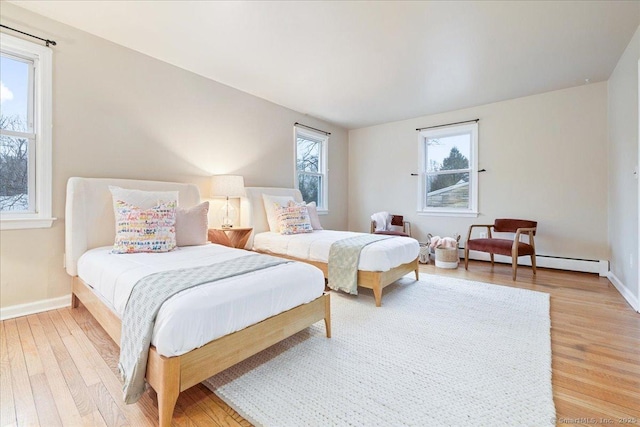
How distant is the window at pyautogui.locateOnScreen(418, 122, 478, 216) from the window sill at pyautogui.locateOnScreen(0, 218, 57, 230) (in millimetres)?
5009

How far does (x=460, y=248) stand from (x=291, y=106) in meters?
3.65

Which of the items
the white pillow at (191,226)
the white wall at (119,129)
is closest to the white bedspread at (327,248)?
the white pillow at (191,226)

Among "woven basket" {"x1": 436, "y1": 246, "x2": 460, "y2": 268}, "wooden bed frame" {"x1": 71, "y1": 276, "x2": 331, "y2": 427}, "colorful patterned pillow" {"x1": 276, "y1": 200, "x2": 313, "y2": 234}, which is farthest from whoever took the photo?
"woven basket" {"x1": 436, "y1": 246, "x2": 460, "y2": 268}

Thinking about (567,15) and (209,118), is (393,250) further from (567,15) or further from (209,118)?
(209,118)

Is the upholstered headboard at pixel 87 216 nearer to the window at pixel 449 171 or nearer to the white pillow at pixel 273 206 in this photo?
the white pillow at pixel 273 206

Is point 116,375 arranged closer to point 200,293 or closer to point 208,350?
point 208,350

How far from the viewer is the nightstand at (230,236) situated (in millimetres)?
3256

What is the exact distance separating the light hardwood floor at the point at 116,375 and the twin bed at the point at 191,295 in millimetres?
176

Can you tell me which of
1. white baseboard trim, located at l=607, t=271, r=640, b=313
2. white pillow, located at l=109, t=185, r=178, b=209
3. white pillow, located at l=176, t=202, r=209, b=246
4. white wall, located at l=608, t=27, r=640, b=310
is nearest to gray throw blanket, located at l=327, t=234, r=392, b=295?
white pillow, located at l=176, t=202, r=209, b=246

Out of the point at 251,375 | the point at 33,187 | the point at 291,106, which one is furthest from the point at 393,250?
the point at 33,187

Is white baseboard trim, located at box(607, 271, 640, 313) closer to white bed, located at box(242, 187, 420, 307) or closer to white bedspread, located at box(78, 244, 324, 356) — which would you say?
white bed, located at box(242, 187, 420, 307)

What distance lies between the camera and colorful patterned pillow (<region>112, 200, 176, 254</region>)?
2279 mm

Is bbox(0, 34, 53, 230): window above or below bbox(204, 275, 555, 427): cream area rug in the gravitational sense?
above

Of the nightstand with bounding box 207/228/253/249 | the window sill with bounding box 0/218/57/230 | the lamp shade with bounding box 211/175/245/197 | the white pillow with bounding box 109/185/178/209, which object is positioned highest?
→ the lamp shade with bounding box 211/175/245/197
